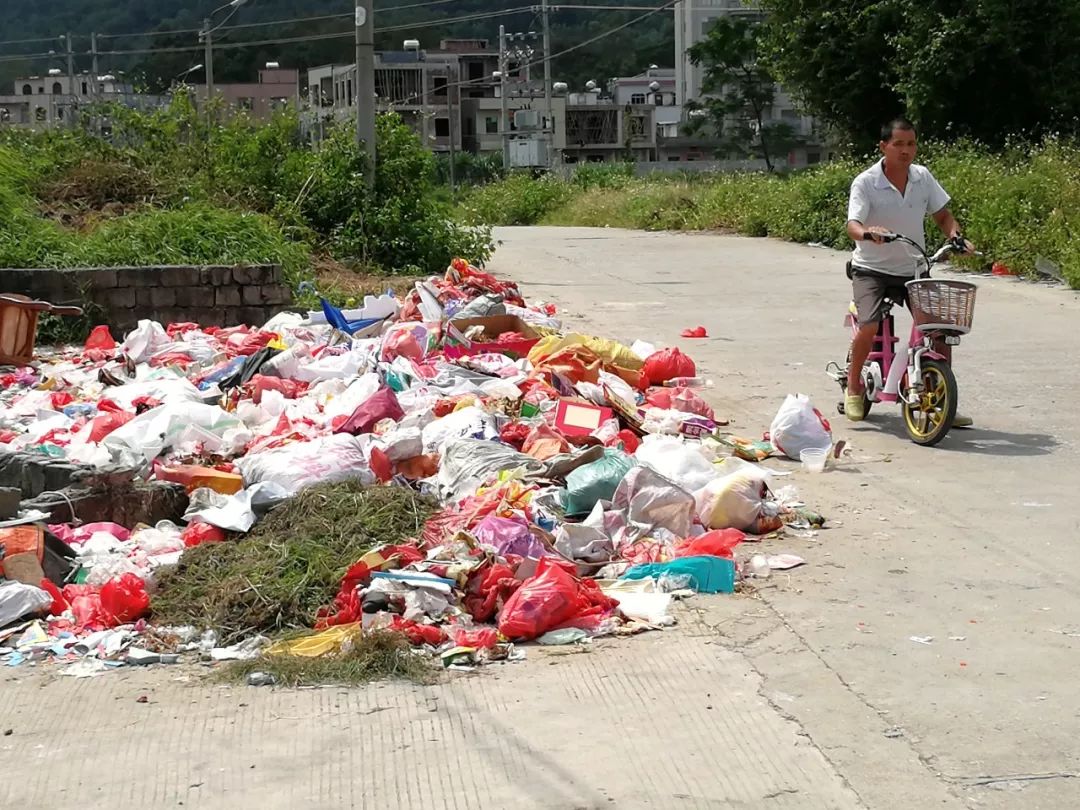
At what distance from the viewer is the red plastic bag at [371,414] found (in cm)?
827

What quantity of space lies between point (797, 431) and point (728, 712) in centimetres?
382

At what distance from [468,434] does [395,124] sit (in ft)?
36.3

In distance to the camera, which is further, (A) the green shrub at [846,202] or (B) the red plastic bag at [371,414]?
(A) the green shrub at [846,202]

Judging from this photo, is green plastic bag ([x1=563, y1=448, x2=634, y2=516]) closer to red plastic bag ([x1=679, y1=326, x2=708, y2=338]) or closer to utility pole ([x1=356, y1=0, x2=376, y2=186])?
red plastic bag ([x1=679, y1=326, x2=708, y2=338])

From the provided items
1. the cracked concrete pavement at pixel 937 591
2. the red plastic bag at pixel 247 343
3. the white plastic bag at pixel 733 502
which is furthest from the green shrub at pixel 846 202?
the white plastic bag at pixel 733 502

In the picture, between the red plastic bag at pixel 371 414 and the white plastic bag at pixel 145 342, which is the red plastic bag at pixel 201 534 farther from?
the white plastic bag at pixel 145 342

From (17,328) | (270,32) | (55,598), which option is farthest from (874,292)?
(270,32)

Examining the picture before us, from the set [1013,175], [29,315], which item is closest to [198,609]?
[29,315]

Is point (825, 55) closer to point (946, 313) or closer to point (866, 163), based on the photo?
point (866, 163)

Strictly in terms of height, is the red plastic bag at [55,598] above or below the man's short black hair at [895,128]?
below

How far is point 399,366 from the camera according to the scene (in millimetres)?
9641

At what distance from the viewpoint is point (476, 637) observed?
17.5ft

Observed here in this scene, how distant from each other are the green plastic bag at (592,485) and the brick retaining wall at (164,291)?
7359mm

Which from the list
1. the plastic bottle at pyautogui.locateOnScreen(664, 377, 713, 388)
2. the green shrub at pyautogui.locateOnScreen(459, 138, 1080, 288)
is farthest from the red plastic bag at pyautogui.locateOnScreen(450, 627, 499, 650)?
the green shrub at pyautogui.locateOnScreen(459, 138, 1080, 288)
